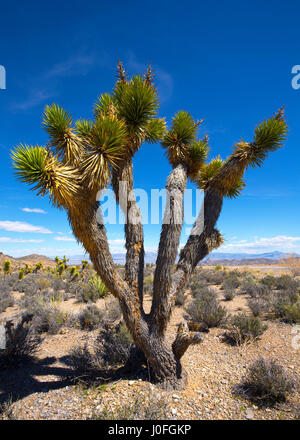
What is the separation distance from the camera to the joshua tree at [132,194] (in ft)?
12.3

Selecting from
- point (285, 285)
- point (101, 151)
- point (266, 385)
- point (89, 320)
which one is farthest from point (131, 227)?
point (285, 285)

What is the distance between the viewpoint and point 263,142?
13.4ft

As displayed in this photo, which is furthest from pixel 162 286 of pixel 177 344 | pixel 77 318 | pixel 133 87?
pixel 77 318

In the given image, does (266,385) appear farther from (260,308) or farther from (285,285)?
(285,285)

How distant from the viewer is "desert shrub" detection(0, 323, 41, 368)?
4855 mm

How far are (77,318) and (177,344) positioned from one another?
180 inches

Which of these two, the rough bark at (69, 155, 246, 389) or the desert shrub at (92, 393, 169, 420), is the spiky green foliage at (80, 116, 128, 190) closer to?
the rough bark at (69, 155, 246, 389)

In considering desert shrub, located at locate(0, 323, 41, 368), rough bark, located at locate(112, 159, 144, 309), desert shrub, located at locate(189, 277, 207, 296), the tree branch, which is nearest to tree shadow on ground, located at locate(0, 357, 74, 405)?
desert shrub, located at locate(0, 323, 41, 368)

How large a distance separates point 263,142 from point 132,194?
2.67m

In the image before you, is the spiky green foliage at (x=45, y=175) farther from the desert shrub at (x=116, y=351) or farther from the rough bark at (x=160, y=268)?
the desert shrub at (x=116, y=351)

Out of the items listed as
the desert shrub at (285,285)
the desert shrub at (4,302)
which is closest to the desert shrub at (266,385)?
the desert shrub at (285,285)

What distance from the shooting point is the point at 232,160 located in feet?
14.1

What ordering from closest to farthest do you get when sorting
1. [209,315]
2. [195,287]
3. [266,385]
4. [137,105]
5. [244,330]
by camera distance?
[266,385] < [137,105] < [244,330] < [209,315] < [195,287]

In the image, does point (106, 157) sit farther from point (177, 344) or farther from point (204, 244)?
point (177, 344)
